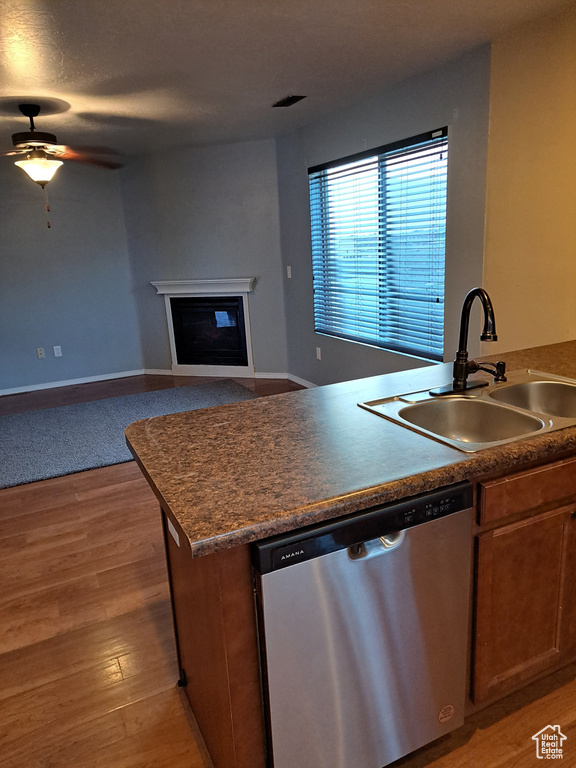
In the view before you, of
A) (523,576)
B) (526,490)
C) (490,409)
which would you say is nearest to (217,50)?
(490,409)

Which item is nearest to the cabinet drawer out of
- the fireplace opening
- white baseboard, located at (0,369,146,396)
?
the fireplace opening

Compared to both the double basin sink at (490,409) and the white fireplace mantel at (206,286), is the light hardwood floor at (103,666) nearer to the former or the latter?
the double basin sink at (490,409)

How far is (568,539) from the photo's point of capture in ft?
5.15

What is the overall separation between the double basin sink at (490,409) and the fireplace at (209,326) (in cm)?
418

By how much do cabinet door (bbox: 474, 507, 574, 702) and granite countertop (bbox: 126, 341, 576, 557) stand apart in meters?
0.21


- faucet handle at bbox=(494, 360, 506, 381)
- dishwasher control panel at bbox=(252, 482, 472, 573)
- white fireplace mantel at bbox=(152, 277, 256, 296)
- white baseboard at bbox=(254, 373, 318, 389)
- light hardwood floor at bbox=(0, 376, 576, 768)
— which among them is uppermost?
white fireplace mantel at bbox=(152, 277, 256, 296)

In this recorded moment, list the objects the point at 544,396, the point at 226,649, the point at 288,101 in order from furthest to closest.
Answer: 1. the point at 288,101
2. the point at 544,396
3. the point at 226,649

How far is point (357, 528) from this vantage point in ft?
3.87

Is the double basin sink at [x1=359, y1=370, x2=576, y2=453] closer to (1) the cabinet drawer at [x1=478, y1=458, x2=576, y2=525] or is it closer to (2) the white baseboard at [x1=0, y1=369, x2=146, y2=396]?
(1) the cabinet drawer at [x1=478, y1=458, x2=576, y2=525]

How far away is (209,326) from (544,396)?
468 cm

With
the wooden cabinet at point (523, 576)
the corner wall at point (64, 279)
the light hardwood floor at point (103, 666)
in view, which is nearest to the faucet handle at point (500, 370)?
the wooden cabinet at point (523, 576)

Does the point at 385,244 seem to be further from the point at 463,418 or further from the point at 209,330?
the point at 209,330

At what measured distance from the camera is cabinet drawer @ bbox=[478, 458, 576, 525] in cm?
138

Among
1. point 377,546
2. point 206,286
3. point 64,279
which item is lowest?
point 377,546
